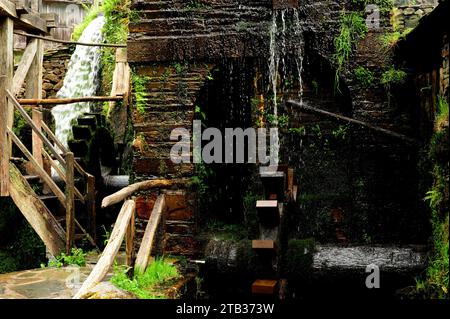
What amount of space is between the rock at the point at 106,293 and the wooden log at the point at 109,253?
0.20 feet

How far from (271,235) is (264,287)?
61 centimetres

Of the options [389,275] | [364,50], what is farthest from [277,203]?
[364,50]

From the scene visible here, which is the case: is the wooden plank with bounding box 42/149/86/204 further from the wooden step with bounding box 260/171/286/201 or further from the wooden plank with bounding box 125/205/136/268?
the wooden step with bounding box 260/171/286/201

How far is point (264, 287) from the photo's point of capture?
18.4ft

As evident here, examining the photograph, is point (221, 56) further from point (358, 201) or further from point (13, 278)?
point (13, 278)

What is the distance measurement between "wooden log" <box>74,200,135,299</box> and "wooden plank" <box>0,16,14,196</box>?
10.6 feet

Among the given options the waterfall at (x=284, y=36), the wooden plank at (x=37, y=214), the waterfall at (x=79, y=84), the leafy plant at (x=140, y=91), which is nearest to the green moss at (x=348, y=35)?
the waterfall at (x=284, y=36)

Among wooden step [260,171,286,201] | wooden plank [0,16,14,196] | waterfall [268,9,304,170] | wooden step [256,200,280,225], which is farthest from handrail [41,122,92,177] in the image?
wooden step [256,200,280,225]

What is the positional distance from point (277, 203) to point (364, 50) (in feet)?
7.72

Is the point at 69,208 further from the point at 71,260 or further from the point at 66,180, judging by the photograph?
the point at 71,260

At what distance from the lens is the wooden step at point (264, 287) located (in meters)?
5.56

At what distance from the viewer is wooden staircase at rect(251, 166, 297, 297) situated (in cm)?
565

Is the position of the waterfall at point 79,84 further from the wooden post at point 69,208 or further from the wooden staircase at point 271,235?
the wooden staircase at point 271,235

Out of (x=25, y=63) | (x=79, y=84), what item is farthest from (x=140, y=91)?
(x=79, y=84)
